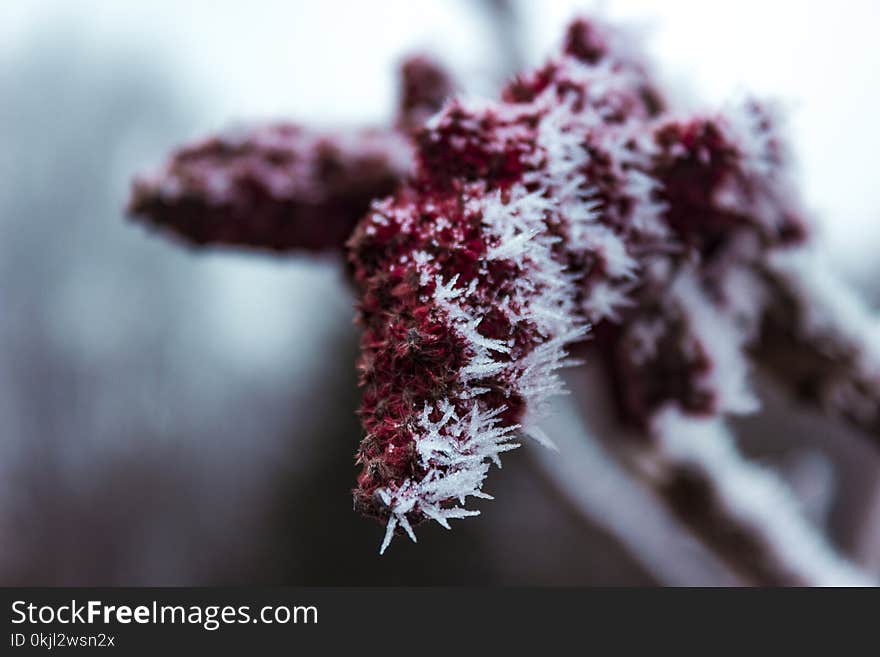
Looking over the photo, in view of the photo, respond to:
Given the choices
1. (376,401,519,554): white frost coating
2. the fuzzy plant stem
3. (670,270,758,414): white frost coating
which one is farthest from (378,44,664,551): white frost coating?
the fuzzy plant stem

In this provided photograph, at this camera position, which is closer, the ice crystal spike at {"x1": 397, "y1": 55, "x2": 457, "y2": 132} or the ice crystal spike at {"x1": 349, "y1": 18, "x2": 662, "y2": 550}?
the ice crystal spike at {"x1": 349, "y1": 18, "x2": 662, "y2": 550}

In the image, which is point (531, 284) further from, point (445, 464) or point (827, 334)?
point (827, 334)

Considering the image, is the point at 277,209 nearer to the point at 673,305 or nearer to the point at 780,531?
the point at 673,305

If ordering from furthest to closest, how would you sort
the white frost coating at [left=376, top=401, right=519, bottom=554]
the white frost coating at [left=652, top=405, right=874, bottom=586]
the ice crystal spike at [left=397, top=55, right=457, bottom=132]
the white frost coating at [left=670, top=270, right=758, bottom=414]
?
1. the white frost coating at [left=652, top=405, right=874, bottom=586]
2. the ice crystal spike at [left=397, top=55, right=457, bottom=132]
3. the white frost coating at [left=670, top=270, right=758, bottom=414]
4. the white frost coating at [left=376, top=401, right=519, bottom=554]

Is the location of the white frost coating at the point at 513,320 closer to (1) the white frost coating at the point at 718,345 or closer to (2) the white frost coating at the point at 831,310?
(1) the white frost coating at the point at 718,345

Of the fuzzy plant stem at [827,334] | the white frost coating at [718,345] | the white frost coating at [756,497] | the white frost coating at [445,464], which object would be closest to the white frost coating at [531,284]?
the white frost coating at [445,464]

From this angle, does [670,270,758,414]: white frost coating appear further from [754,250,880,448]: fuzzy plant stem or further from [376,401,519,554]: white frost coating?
[376,401,519,554]: white frost coating

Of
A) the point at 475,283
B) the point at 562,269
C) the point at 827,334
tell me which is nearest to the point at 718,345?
the point at 827,334

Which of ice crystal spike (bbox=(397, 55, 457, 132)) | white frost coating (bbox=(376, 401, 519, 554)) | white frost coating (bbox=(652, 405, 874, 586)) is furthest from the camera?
white frost coating (bbox=(652, 405, 874, 586))
